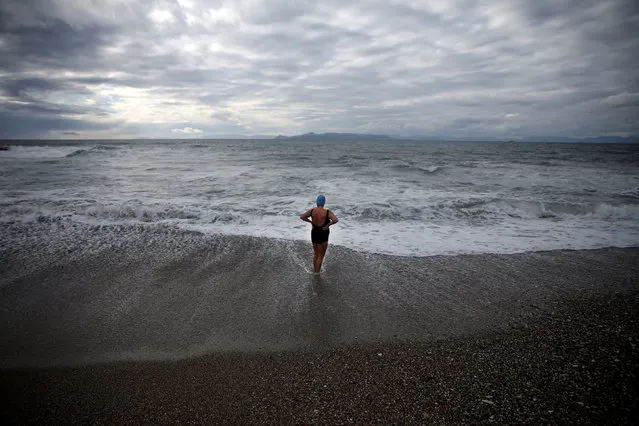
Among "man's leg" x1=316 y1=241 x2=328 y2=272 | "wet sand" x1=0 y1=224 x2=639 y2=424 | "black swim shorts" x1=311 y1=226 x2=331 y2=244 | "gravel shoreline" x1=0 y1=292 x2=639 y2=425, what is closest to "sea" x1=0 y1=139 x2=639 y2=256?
"wet sand" x1=0 y1=224 x2=639 y2=424

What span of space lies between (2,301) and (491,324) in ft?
25.6

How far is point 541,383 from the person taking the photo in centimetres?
321

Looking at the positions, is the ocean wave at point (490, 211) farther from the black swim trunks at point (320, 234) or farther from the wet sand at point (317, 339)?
the black swim trunks at point (320, 234)

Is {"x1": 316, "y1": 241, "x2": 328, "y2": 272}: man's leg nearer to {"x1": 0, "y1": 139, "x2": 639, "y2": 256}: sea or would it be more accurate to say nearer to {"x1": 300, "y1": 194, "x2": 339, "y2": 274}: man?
{"x1": 300, "y1": 194, "x2": 339, "y2": 274}: man

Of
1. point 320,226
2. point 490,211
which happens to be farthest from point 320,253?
point 490,211

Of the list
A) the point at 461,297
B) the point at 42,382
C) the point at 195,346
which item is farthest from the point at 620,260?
the point at 42,382

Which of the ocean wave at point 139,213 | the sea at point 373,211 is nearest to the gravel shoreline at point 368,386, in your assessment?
the sea at point 373,211

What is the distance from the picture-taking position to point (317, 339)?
13.4 feet

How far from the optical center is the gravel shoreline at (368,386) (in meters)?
2.91

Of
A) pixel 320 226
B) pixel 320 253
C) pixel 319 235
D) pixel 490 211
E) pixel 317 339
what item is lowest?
pixel 317 339

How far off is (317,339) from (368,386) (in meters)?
1.03

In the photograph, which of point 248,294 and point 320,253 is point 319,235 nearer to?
point 320,253

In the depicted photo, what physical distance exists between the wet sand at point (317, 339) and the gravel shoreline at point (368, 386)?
2 centimetres

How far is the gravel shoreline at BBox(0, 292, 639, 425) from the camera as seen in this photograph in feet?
9.54
